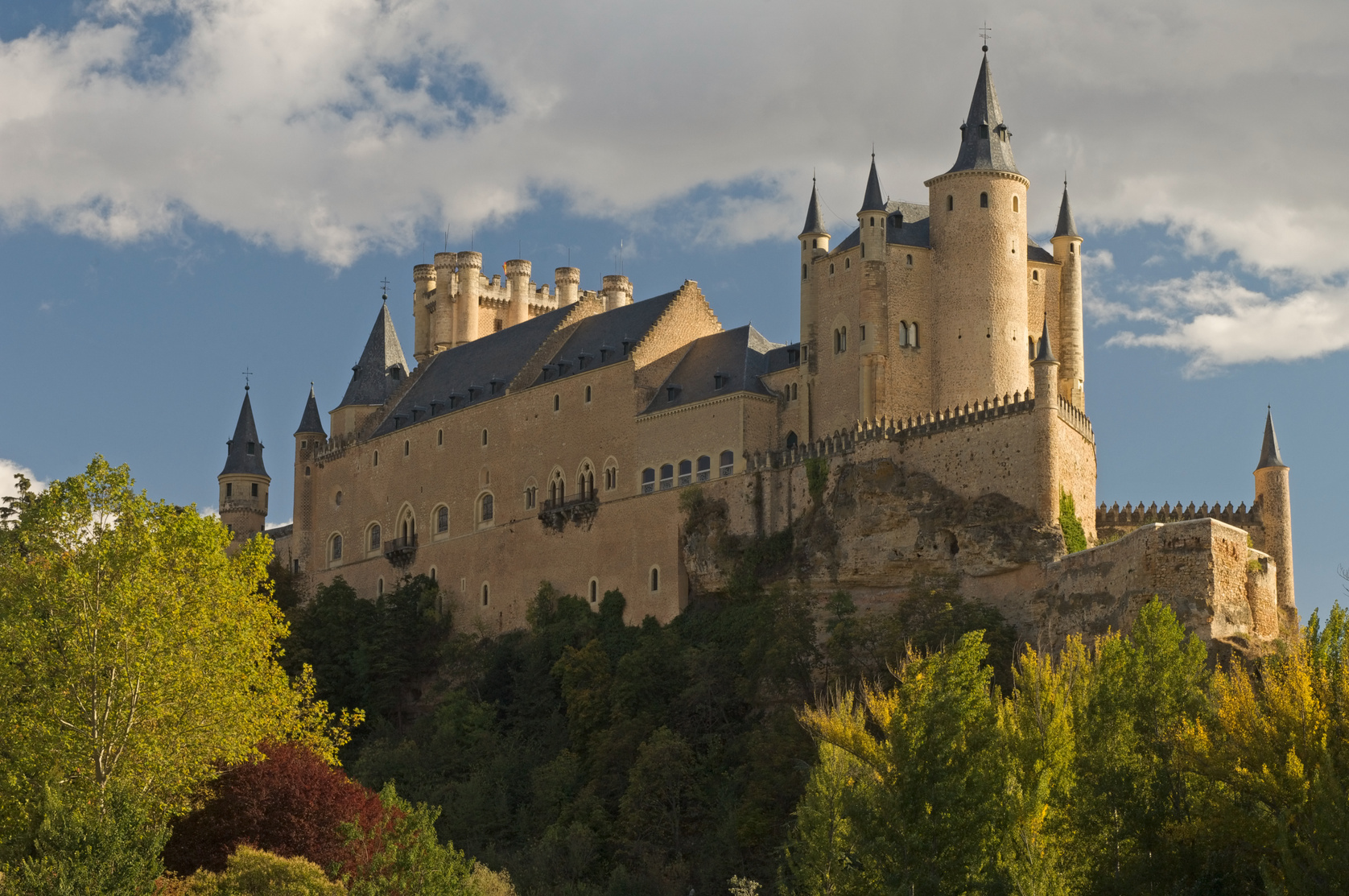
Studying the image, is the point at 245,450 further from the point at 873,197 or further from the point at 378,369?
the point at 873,197

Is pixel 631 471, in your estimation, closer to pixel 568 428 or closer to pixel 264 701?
pixel 568 428

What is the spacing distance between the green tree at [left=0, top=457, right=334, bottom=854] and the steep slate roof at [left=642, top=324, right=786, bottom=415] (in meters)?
25.6

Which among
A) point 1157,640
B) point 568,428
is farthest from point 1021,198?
point 1157,640

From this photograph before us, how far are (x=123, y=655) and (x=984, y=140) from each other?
35.4 metres

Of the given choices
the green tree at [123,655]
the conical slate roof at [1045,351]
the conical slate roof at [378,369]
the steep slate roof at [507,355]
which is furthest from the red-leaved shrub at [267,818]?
the conical slate roof at [378,369]

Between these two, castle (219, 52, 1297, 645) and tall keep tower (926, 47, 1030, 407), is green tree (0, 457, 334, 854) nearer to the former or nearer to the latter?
castle (219, 52, 1297, 645)

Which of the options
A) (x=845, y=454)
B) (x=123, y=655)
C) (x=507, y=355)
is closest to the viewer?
(x=123, y=655)

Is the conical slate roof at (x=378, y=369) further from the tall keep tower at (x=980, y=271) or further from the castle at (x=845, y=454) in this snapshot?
the tall keep tower at (x=980, y=271)

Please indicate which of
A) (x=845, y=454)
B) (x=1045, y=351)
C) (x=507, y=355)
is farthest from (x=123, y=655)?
(x=507, y=355)

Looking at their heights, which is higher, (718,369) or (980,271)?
(980,271)

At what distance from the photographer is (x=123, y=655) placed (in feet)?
153

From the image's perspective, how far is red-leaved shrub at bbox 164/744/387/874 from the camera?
47469 mm

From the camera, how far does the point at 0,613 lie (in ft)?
158

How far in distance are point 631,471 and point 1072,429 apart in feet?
57.7
